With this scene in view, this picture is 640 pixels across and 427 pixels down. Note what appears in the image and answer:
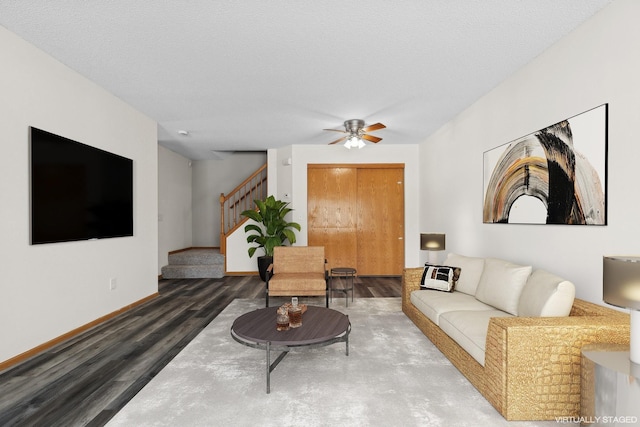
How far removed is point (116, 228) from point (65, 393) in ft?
7.75

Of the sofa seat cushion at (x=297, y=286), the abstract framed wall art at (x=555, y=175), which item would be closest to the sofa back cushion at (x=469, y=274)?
the abstract framed wall art at (x=555, y=175)

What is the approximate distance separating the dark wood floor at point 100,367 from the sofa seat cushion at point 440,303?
5.54 ft

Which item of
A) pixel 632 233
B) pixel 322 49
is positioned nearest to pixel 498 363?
pixel 632 233

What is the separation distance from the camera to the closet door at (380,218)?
7.09 meters

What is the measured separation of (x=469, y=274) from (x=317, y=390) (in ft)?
7.33

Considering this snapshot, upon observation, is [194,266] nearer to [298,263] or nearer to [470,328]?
[298,263]

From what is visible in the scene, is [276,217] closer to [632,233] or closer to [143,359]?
[143,359]

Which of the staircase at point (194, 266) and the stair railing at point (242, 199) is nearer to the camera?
the staircase at point (194, 266)

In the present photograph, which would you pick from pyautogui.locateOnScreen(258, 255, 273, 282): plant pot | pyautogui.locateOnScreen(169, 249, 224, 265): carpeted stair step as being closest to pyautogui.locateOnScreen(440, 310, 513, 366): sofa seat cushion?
pyautogui.locateOnScreen(258, 255, 273, 282): plant pot

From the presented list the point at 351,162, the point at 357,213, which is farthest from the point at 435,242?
the point at 351,162

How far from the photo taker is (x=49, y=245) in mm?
3322

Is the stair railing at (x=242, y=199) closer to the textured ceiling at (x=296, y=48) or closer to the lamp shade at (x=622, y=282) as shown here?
the textured ceiling at (x=296, y=48)

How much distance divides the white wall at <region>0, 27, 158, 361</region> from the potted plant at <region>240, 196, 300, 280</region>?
7.75 feet

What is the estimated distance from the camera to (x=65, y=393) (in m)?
2.43
